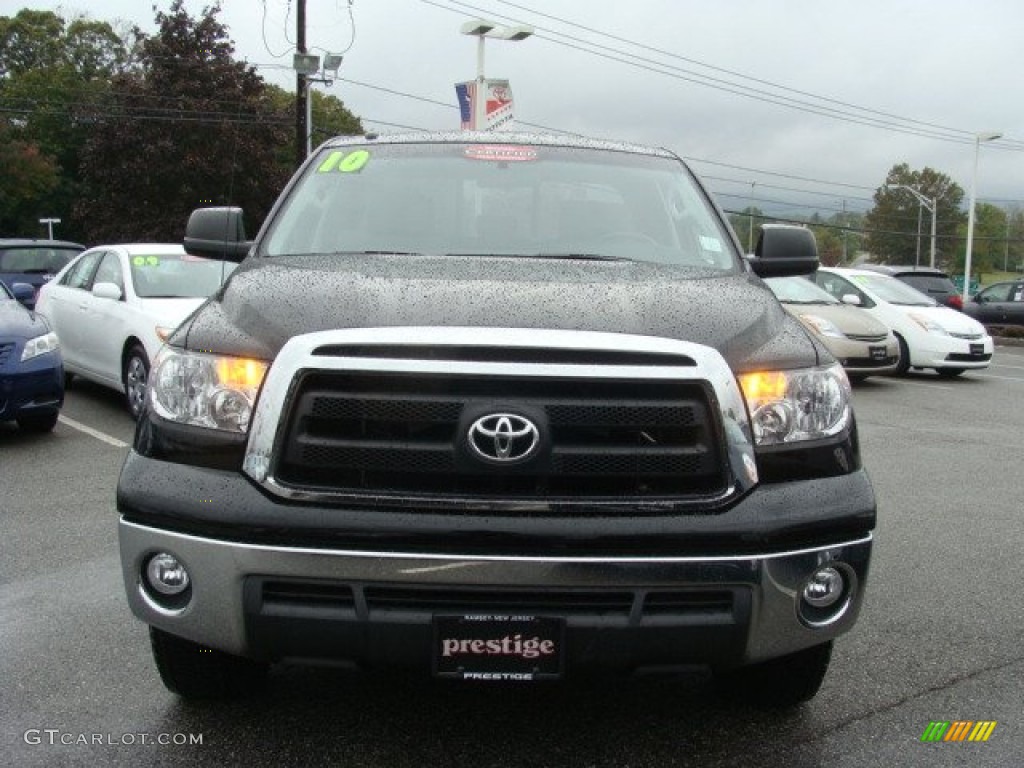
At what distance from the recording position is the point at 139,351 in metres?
8.99

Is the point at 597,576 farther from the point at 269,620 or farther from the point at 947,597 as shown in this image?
the point at 947,597

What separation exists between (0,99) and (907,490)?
5949 centimetres

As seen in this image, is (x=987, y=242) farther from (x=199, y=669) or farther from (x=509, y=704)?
(x=199, y=669)

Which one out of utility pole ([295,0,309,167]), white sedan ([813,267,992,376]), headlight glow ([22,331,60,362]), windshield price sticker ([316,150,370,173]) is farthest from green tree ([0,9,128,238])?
windshield price sticker ([316,150,370,173])

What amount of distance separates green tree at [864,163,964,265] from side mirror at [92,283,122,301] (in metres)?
105

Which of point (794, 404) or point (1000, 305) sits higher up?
point (794, 404)

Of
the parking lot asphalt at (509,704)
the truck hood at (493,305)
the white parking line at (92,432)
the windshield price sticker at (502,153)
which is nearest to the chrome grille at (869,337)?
A: the parking lot asphalt at (509,704)

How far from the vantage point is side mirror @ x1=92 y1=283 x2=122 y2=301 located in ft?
30.2

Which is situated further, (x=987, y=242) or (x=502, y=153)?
(x=987, y=242)

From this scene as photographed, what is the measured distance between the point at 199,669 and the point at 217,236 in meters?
1.89

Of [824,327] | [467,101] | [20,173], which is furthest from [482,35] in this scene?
[20,173]

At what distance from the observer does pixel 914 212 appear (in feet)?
359

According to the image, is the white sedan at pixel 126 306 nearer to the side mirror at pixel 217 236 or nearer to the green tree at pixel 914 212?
the side mirror at pixel 217 236

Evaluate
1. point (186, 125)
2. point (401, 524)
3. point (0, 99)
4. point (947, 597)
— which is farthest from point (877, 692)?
point (0, 99)
